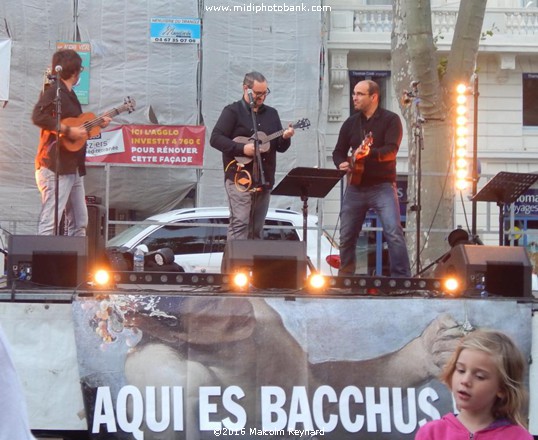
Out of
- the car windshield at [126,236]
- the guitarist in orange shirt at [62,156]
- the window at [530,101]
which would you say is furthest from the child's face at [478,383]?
the window at [530,101]

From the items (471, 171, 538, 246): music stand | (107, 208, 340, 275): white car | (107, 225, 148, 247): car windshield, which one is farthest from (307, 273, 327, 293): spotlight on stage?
(107, 225, 148, 247): car windshield

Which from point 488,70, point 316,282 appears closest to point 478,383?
point 316,282

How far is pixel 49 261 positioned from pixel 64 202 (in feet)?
6.12

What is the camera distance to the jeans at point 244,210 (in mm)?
7438

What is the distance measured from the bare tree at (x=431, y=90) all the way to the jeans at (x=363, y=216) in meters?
3.65

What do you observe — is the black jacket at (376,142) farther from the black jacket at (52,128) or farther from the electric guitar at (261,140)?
the black jacket at (52,128)

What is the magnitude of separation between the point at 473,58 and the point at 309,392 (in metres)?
7.42

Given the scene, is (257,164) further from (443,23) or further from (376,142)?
(443,23)

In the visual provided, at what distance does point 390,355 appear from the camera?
5.15 m

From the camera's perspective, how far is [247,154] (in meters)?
7.35

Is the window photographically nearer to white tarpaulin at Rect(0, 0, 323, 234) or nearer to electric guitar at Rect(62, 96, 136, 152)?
white tarpaulin at Rect(0, 0, 323, 234)

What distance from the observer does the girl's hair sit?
313 centimetres

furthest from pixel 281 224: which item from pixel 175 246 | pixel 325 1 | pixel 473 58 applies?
pixel 325 1

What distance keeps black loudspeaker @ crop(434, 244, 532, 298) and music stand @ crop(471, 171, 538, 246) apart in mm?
1050
